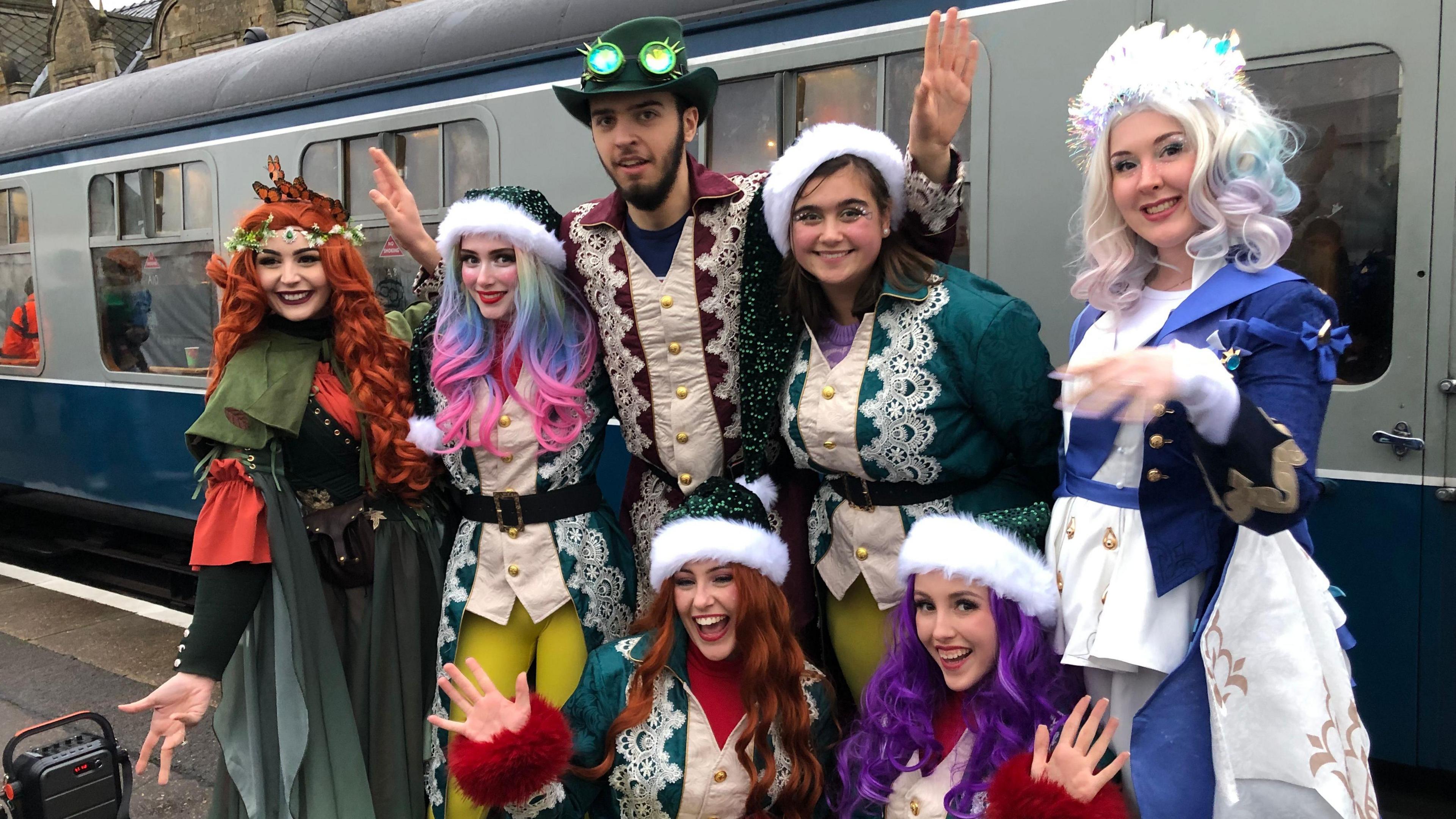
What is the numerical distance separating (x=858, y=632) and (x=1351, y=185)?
67.2 inches

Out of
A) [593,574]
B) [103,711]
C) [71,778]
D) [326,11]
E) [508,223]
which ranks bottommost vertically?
[103,711]

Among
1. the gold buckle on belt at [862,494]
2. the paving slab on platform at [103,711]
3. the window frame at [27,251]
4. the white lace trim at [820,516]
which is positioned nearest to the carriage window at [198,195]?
the window frame at [27,251]

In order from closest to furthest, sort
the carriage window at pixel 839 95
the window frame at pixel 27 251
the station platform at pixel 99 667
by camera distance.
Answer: the carriage window at pixel 839 95, the station platform at pixel 99 667, the window frame at pixel 27 251

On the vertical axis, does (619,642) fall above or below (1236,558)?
below

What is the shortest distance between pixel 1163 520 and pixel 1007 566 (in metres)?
0.30

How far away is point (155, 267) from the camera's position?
18.9 ft

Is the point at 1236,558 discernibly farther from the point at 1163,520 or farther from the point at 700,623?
the point at 700,623

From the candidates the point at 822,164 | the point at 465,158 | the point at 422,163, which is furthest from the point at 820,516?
the point at 422,163

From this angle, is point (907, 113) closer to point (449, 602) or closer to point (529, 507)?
point (529, 507)

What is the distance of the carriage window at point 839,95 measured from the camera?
10.5ft

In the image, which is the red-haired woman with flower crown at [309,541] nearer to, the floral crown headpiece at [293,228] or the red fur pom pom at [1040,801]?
the floral crown headpiece at [293,228]

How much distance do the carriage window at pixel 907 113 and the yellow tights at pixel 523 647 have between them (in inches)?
64.7

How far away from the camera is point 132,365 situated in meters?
6.01

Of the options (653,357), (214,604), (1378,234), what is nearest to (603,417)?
(653,357)
